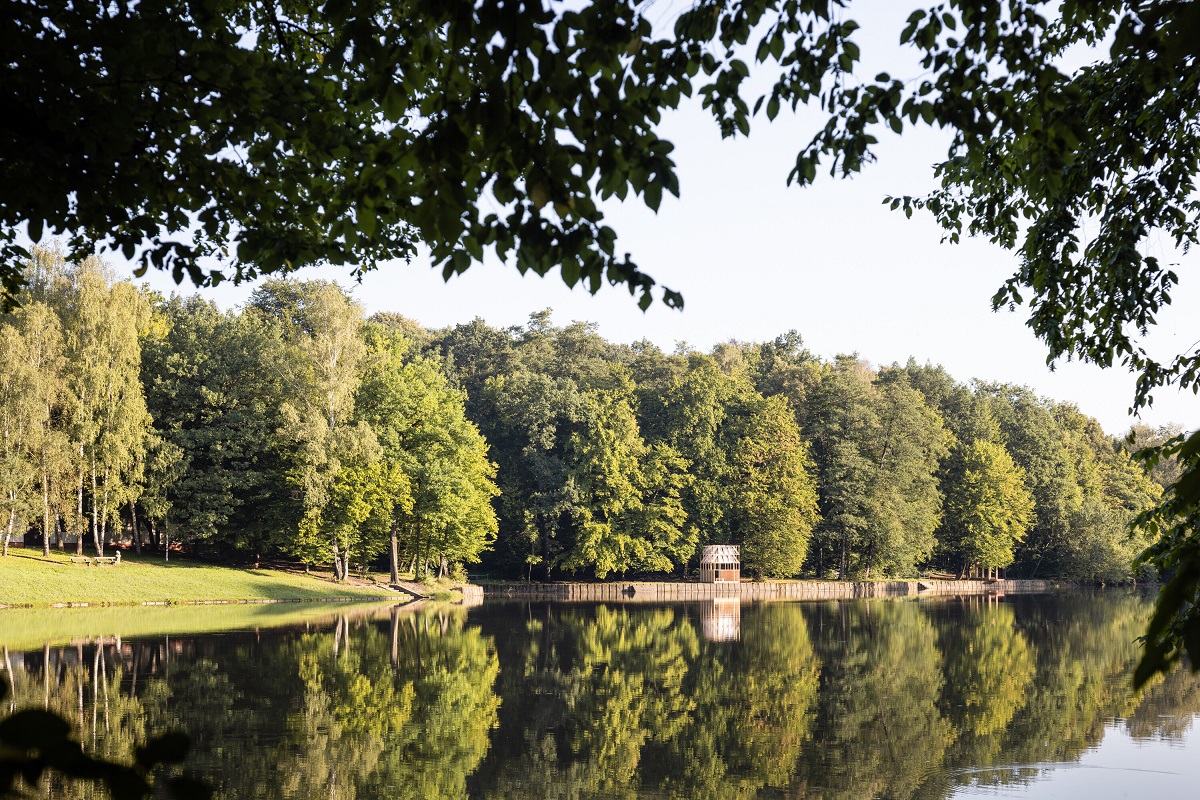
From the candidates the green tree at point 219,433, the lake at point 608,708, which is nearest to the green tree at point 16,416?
the green tree at point 219,433

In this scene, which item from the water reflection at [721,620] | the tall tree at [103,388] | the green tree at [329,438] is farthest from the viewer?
the green tree at [329,438]

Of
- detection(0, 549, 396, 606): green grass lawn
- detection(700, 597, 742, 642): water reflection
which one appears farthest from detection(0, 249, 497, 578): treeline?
detection(700, 597, 742, 642): water reflection

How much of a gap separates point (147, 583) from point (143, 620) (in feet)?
24.7

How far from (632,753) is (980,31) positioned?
37.2 ft

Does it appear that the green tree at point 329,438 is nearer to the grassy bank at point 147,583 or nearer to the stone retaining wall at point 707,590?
the grassy bank at point 147,583

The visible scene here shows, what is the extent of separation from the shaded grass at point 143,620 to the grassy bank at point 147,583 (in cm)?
118

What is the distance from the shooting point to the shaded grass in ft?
81.9

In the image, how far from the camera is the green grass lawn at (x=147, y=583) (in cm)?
3303

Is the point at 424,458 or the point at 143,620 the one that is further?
the point at 424,458

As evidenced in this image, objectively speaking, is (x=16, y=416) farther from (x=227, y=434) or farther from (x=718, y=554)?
(x=718, y=554)

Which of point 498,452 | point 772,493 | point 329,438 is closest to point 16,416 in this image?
point 329,438

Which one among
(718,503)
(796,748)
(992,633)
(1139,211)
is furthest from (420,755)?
(718,503)

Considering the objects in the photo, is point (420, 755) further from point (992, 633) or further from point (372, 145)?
point (992, 633)

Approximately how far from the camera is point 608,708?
17938mm
